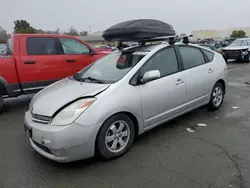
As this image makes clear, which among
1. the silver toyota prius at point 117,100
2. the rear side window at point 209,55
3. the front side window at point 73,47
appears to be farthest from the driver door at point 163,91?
the front side window at point 73,47

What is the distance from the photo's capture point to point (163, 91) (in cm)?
368

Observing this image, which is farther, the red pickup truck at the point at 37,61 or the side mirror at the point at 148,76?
the red pickup truck at the point at 37,61

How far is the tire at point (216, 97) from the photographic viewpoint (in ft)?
15.9

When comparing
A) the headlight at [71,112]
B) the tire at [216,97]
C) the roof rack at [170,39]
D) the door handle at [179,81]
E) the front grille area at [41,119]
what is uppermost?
the roof rack at [170,39]

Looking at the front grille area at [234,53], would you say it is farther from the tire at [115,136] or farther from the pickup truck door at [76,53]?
the tire at [115,136]

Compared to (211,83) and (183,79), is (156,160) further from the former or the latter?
(211,83)

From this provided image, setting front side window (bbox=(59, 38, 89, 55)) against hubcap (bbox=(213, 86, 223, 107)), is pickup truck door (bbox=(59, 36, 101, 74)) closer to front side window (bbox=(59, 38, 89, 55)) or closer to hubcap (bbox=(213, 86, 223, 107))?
front side window (bbox=(59, 38, 89, 55))

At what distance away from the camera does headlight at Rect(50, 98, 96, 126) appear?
9.27ft

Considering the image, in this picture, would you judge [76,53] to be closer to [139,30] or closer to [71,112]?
[139,30]

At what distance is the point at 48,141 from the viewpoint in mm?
2793

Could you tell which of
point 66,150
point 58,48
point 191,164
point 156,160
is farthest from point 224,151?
point 58,48

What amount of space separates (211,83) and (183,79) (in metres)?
0.95

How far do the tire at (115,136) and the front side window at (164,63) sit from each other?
853 millimetres

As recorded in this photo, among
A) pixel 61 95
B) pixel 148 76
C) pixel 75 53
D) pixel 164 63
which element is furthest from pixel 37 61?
pixel 148 76
